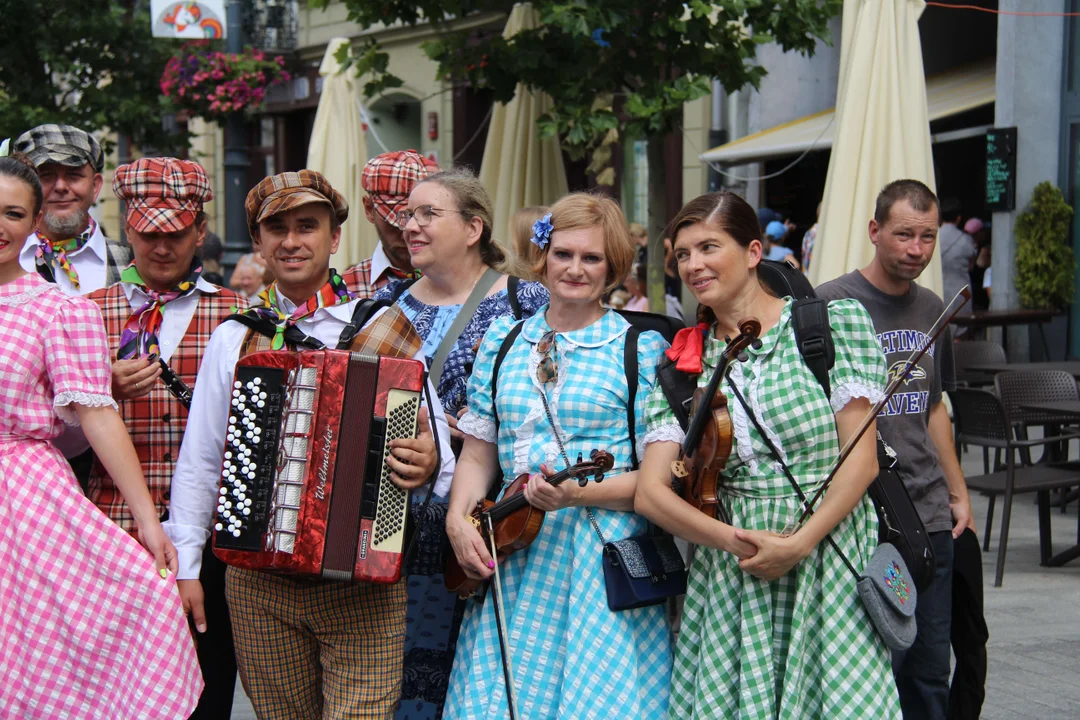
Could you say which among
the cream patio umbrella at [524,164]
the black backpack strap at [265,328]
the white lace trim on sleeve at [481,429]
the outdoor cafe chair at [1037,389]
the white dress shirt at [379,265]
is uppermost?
the cream patio umbrella at [524,164]

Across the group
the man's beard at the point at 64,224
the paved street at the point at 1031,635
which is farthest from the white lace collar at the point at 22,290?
the paved street at the point at 1031,635

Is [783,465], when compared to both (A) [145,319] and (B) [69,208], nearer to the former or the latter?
(A) [145,319]

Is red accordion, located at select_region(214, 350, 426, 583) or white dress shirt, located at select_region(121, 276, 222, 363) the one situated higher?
white dress shirt, located at select_region(121, 276, 222, 363)

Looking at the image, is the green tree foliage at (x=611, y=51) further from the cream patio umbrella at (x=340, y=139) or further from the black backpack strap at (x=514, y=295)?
the black backpack strap at (x=514, y=295)

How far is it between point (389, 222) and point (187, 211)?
150 cm

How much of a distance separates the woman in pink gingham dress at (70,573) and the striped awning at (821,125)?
403 inches

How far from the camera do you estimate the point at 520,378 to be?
12.6ft

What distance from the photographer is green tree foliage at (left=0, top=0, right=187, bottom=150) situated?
14.6 m

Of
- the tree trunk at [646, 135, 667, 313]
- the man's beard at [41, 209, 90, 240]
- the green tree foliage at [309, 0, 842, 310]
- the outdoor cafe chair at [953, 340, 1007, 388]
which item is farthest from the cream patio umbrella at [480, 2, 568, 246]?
the man's beard at [41, 209, 90, 240]

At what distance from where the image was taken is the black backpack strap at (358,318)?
3.74 m

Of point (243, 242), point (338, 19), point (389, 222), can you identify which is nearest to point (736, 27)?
point (389, 222)

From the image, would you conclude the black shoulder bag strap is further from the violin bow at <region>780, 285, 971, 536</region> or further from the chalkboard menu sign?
the chalkboard menu sign

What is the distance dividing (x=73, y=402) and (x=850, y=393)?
203cm

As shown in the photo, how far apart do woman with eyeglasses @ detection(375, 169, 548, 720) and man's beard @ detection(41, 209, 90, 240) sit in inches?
46.0
